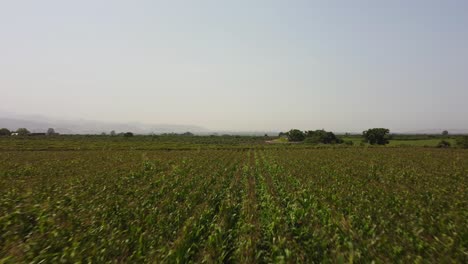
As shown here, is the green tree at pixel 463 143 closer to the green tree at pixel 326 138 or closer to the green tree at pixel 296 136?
the green tree at pixel 326 138

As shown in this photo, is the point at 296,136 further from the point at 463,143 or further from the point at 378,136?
the point at 463,143

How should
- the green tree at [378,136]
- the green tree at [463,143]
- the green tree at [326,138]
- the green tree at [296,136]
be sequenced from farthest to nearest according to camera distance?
the green tree at [296,136] < the green tree at [326,138] < the green tree at [378,136] < the green tree at [463,143]

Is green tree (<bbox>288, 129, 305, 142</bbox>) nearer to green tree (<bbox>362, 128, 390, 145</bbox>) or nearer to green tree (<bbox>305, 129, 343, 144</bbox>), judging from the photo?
green tree (<bbox>305, 129, 343, 144</bbox>)

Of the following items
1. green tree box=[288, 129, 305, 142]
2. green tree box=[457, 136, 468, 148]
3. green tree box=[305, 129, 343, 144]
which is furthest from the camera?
green tree box=[288, 129, 305, 142]

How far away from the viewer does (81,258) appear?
4969 mm

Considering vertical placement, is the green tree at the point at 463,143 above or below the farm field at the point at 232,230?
above

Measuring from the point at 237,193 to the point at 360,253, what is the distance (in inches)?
316

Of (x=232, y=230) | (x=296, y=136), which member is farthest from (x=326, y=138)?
(x=232, y=230)

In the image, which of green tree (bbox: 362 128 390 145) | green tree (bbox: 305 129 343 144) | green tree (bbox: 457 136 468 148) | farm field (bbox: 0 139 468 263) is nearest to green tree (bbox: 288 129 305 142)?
green tree (bbox: 305 129 343 144)

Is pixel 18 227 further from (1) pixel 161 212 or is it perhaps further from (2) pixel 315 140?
(2) pixel 315 140

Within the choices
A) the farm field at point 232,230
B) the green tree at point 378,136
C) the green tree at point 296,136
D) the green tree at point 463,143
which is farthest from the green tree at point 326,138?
the farm field at point 232,230

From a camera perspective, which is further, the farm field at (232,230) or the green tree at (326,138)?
the green tree at (326,138)

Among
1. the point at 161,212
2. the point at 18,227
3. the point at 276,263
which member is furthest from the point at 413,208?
the point at 18,227

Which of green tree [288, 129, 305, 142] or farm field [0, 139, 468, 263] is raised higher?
green tree [288, 129, 305, 142]
